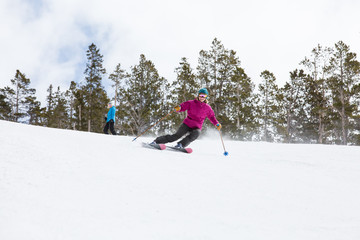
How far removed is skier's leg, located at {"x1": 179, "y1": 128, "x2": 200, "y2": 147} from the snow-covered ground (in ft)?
5.29

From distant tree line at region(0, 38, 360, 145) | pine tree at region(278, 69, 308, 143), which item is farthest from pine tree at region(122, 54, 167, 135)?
pine tree at region(278, 69, 308, 143)

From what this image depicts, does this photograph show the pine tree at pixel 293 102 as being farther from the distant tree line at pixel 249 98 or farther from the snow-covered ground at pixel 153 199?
the snow-covered ground at pixel 153 199

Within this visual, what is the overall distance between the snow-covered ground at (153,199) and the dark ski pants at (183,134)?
1558 millimetres

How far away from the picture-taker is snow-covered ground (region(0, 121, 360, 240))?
6.32ft

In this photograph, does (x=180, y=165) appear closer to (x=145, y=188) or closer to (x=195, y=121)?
(x=145, y=188)

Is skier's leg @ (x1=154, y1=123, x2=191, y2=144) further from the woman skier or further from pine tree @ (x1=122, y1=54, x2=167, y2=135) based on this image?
pine tree @ (x1=122, y1=54, x2=167, y2=135)

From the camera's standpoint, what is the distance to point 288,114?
30078 millimetres

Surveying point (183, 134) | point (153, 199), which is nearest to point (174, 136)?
point (183, 134)

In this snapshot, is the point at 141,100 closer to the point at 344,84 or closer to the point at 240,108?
the point at 240,108

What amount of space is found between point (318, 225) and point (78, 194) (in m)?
2.36

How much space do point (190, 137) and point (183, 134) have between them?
0.19 metres

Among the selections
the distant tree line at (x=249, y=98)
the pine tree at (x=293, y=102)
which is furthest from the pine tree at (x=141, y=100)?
the pine tree at (x=293, y=102)

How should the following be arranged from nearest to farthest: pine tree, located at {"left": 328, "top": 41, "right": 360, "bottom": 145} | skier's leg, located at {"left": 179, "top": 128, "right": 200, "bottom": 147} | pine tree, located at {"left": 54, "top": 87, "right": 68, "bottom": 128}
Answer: skier's leg, located at {"left": 179, "top": 128, "right": 200, "bottom": 147} < pine tree, located at {"left": 328, "top": 41, "right": 360, "bottom": 145} < pine tree, located at {"left": 54, "top": 87, "right": 68, "bottom": 128}

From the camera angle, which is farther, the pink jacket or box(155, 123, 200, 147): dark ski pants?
the pink jacket
